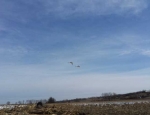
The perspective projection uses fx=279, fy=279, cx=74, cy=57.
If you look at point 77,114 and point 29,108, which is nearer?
point 77,114

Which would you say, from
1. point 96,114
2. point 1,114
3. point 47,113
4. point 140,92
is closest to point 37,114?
point 47,113

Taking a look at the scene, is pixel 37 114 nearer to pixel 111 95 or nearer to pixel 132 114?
pixel 132 114

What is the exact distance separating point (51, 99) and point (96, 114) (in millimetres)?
61306

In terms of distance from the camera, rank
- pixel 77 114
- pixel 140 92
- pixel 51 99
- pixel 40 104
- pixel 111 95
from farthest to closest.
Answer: pixel 111 95 < pixel 140 92 < pixel 51 99 < pixel 40 104 < pixel 77 114

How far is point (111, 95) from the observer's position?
108125mm

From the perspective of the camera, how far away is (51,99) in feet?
294

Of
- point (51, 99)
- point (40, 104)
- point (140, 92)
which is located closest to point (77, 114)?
point (40, 104)

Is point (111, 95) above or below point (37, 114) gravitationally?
above

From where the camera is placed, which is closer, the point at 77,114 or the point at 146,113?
the point at 146,113

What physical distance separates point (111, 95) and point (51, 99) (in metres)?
28.5

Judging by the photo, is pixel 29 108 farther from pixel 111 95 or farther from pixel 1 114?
pixel 111 95

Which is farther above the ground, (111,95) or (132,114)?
(111,95)

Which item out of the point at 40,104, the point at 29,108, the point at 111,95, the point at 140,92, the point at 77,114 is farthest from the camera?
the point at 111,95

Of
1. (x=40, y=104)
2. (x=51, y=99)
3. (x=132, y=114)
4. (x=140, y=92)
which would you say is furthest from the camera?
(x=140, y=92)
